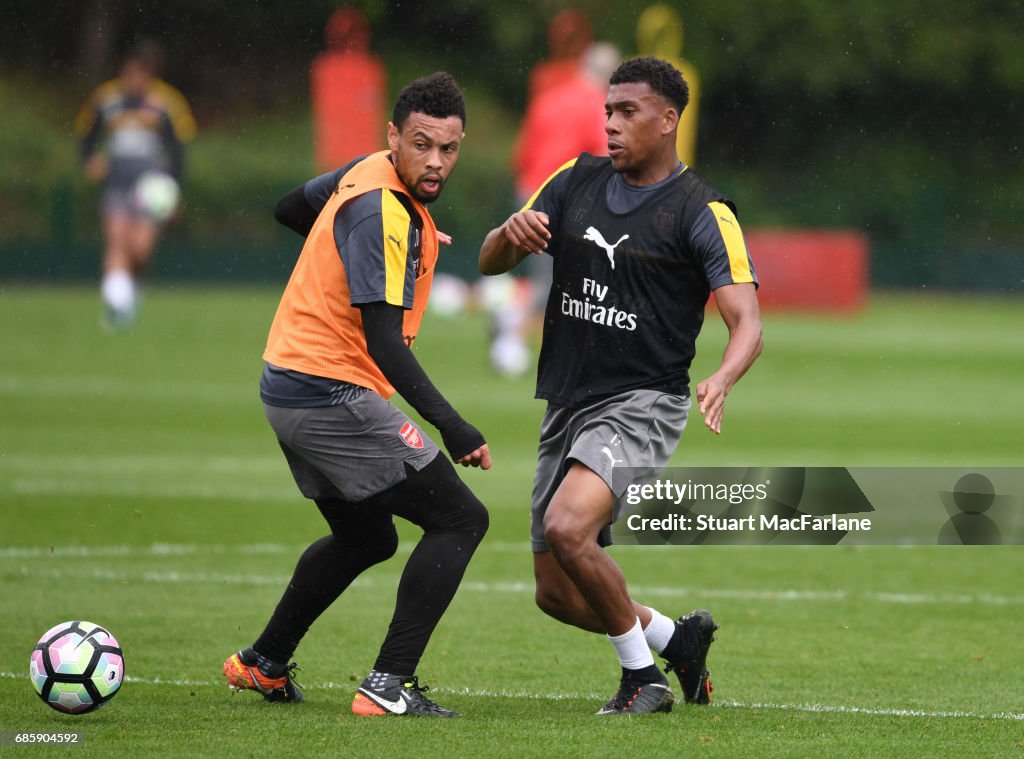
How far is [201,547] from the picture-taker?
10047 mm

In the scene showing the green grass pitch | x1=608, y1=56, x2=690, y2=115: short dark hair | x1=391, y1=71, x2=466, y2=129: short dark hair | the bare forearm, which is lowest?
the green grass pitch

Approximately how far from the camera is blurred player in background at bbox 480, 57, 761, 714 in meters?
6.02

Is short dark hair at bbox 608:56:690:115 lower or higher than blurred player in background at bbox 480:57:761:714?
higher

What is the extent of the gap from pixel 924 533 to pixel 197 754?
677 cm

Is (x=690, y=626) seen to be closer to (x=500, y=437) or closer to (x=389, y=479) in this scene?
(x=389, y=479)

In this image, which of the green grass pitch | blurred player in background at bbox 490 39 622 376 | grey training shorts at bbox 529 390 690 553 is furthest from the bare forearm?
blurred player in background at bbox 490 39 622 376

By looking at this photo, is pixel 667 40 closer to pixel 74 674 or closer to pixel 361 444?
pixel 361 444

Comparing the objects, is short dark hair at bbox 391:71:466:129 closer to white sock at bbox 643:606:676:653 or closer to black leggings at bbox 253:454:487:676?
black leggings at bbox 253:454:487:676

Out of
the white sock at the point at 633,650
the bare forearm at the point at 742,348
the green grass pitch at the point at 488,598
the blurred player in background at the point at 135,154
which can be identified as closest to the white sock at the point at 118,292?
the blurred player in background at the point at 135,154

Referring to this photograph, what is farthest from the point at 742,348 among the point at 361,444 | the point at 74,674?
the point at 74,674

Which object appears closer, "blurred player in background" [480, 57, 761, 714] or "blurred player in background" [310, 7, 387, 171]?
"blurred player in background" [480, 57, 761, 714]

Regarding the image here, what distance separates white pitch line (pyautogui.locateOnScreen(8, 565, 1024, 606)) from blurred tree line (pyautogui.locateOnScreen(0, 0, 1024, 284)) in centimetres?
3340

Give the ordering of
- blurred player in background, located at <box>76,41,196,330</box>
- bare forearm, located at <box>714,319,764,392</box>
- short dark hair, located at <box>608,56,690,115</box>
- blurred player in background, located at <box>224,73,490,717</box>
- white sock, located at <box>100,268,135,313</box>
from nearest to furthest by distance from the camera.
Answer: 1. blurred player in background, located at <box>224,73,490,717</box>
2. bare forearm, located at <box>714,319,764,392</box>
3. short dark hair, located at <box>608,56,690,115</box>
4. white sock, located at <box>100,268,135,313</box>
5. blurred player in background, located at <box>76,41,196,330</box>

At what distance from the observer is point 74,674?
5609 mm
